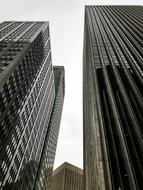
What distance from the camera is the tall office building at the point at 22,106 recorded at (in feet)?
226

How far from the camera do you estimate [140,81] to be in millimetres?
52781

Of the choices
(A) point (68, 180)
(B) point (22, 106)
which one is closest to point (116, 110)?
(B) point (22, 106)

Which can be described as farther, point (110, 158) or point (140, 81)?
point (140, 81)

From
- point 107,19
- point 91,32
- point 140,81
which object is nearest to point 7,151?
point 140,81

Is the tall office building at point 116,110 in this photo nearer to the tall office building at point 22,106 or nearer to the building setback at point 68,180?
the tall office building at point 22,106

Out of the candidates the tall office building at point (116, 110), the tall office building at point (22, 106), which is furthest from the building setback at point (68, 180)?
the tall office building at point (116, 110)

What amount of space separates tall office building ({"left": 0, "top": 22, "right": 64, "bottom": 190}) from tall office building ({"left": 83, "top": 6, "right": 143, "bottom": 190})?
24.2m

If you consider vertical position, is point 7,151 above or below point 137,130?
above

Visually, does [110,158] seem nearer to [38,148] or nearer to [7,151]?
[7,151]

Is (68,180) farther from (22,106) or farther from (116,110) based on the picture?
(116,110)

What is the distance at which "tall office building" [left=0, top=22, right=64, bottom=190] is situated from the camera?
68.8m

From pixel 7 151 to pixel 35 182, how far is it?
41.8 m

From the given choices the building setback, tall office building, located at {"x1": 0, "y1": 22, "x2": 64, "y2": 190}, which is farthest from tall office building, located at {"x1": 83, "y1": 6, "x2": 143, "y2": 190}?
the building setback

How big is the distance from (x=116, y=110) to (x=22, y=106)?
148 feet
